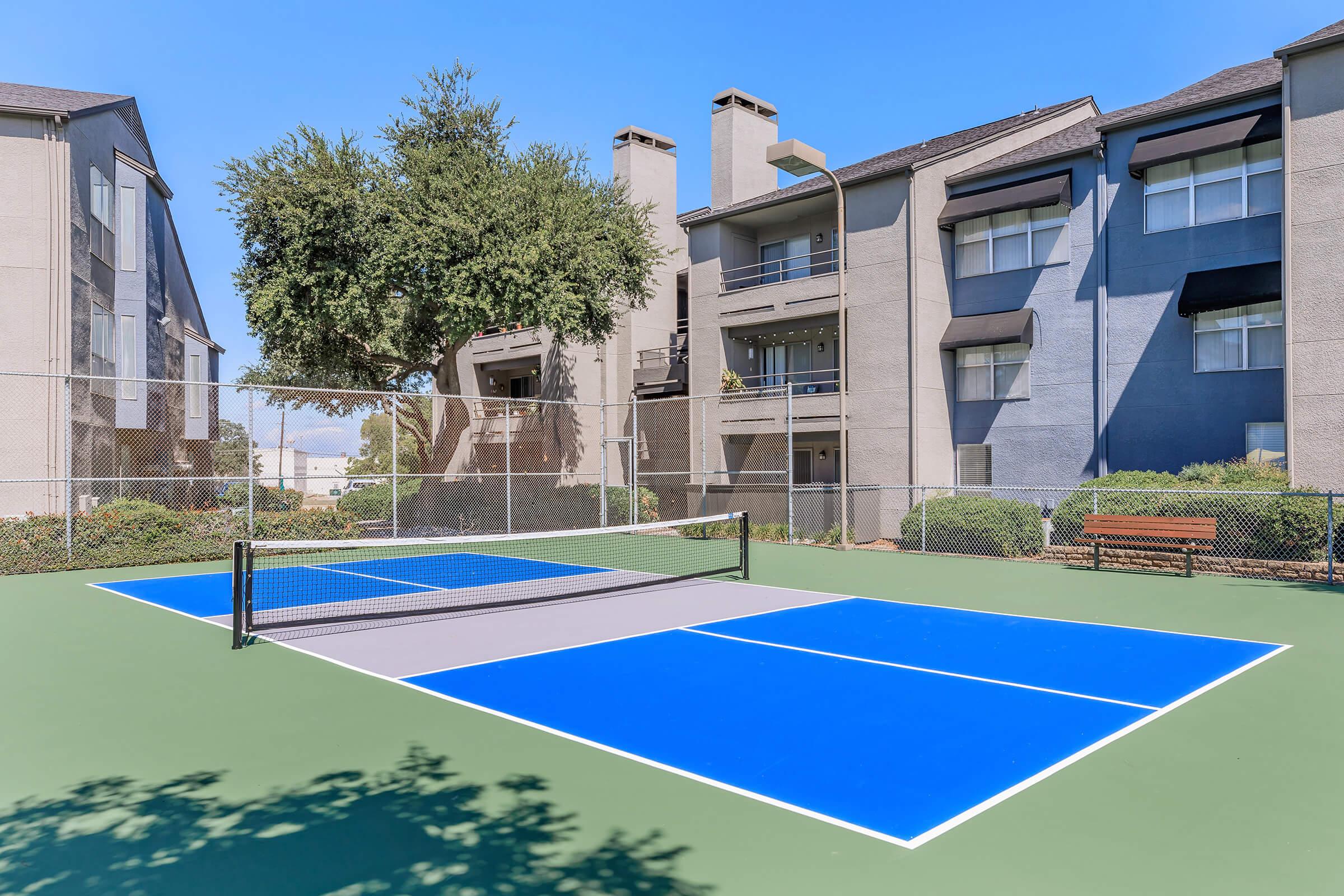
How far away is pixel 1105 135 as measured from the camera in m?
22.9

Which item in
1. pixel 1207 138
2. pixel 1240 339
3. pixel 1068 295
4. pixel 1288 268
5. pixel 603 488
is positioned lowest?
pixel 603 488

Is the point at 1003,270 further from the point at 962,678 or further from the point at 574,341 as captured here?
the point at 962,678

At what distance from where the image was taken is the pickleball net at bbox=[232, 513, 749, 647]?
38.5ft

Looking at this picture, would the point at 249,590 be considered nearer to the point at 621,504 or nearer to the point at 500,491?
the point at 621,504

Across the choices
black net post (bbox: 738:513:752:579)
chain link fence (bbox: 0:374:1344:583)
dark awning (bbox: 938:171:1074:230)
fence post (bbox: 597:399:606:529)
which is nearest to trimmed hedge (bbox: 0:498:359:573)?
chain link fence (bbox: 0:374:1344:583)

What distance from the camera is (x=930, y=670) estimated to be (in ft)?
28.5

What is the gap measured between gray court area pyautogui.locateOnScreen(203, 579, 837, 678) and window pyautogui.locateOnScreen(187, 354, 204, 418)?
103ft

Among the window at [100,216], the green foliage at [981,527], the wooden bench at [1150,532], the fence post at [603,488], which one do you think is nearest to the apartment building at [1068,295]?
the green foliage at [981,527]

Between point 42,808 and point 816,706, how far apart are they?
17.8 feet

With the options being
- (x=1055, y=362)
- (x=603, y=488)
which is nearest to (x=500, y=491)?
(x=603, y=488)

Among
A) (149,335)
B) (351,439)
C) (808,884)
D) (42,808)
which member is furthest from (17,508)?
(808,884)

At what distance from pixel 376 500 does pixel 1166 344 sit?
23066 millimetres

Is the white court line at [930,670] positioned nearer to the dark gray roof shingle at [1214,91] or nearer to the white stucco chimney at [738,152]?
the dark gray roof shingle at [1214,91]

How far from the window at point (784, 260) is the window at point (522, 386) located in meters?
13.2
